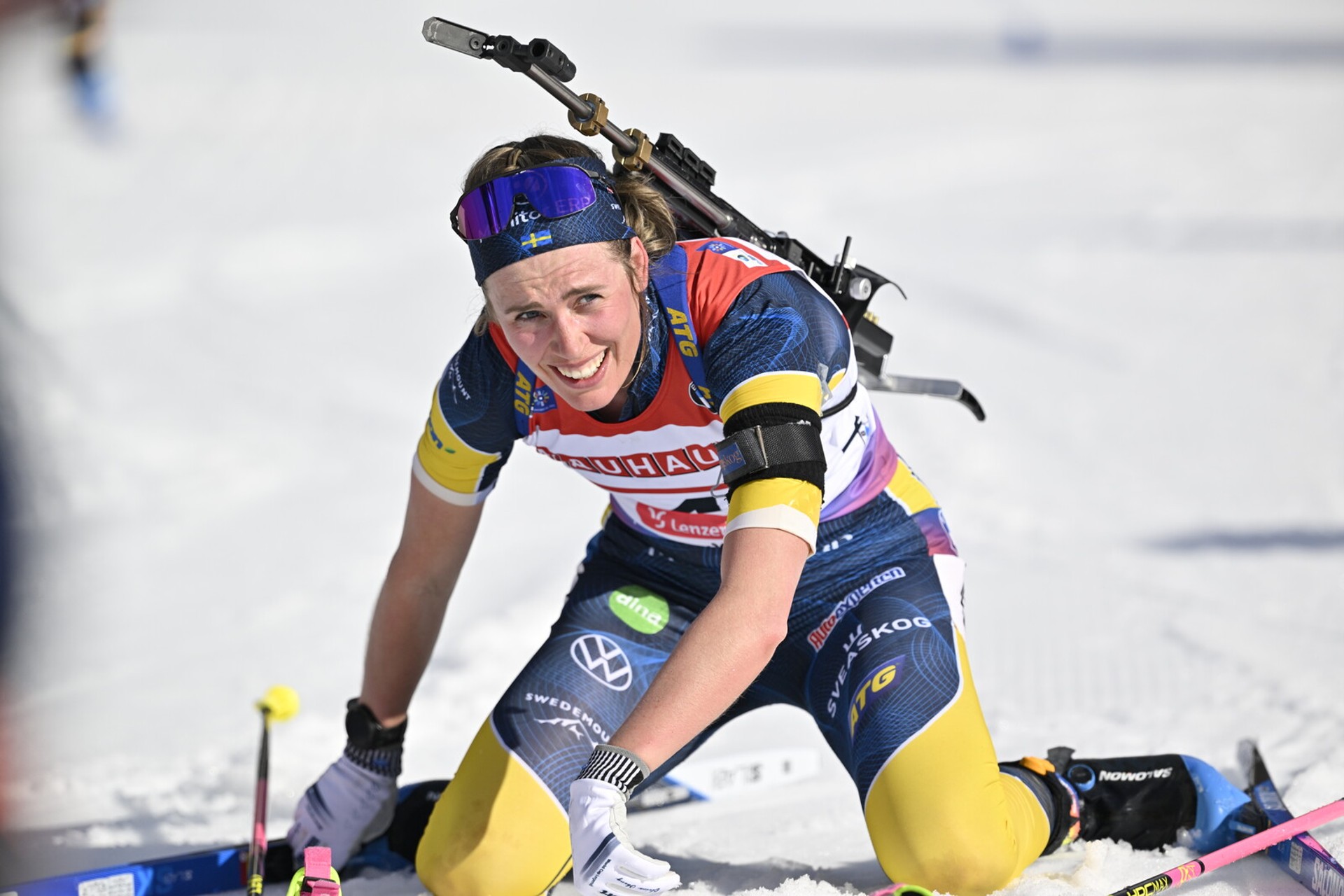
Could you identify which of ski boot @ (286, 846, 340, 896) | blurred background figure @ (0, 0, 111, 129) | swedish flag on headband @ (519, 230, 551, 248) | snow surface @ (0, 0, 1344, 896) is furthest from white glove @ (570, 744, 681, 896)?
blurred background figure @ (0, 0, 111, 129)

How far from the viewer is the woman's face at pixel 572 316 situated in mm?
2463

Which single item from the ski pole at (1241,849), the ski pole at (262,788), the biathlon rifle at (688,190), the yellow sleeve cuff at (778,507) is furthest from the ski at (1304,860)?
the ski pole at (262,788)

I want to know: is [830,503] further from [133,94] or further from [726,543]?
[133,94]

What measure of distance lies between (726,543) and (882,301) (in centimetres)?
615

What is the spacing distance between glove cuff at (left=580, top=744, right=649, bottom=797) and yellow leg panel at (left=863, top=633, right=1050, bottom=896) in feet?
2.22

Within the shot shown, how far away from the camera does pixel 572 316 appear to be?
2.47 meters

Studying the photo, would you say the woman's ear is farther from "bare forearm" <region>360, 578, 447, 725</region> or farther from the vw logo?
"bare forearm" <region>360, 578, 447, 725</region>

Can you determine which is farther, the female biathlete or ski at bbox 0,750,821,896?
ski at bbox 0,750,821,896

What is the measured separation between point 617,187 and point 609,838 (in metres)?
1.30

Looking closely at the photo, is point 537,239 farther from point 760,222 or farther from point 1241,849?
point 760,222

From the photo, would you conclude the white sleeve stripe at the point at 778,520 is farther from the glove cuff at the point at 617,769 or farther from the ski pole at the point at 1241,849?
the ski pole at the point at 1241,849

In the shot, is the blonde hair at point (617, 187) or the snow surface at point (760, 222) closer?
the blonde hair at point (617, 187)

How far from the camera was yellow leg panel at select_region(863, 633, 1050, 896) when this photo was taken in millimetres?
2562

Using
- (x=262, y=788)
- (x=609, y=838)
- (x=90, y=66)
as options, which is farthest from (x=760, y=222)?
(x=609, y=838)
